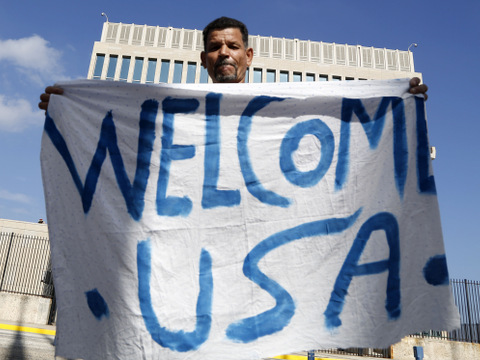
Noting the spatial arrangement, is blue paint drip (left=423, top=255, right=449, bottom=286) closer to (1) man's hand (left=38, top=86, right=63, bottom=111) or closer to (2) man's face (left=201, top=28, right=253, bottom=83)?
(2) man's face (left=201, top=28, right=253, bottom=83)

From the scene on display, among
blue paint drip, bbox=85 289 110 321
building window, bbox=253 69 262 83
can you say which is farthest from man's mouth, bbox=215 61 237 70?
building window, bbox=253 69 262 83

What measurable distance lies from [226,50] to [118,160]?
118 centimetres

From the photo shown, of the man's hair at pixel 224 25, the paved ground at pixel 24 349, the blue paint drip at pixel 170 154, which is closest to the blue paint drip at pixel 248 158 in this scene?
Answer: the blue paint drip at pixel 170 154

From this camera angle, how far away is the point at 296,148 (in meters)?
2.32

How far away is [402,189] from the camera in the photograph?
223cm

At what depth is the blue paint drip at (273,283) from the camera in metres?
1.90

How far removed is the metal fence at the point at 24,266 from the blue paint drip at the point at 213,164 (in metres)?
12.8

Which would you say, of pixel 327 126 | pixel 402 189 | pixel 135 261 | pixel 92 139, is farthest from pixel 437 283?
pixel 92 139

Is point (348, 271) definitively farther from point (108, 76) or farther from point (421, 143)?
point (108, 76)

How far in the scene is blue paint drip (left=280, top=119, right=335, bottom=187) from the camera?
2246 mm

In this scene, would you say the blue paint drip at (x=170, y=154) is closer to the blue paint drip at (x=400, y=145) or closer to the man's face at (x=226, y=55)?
the man's face at (x=226, y=55)

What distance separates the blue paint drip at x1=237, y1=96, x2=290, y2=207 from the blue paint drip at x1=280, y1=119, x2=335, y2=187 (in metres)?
0.16

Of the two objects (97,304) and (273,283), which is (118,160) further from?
(273,283)

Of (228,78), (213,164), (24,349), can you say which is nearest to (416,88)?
(228,78)
